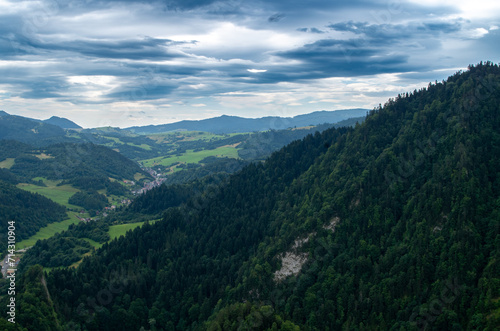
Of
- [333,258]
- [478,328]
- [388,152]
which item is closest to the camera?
[478,328]

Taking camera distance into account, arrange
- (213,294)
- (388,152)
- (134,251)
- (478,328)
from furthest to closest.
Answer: (134,251)
(388,152)
(213,294)
(478,328)

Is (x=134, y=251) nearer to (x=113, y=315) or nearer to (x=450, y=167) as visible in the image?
(x=113, y=315)

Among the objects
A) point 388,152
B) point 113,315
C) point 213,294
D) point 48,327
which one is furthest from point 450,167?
point 48,327

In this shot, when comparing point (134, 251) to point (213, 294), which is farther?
point (134, 251)

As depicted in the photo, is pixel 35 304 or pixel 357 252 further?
pixel 357 252

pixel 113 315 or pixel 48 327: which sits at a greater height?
pixel 48 327

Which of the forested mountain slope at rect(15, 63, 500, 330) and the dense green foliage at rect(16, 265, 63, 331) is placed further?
the forested mountain slope at rect(15, 63, 500, 330)

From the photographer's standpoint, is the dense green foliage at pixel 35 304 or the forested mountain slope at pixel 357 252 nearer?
the dense green foliage at pixel 35 304

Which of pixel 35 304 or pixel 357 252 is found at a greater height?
pixel 357 252
